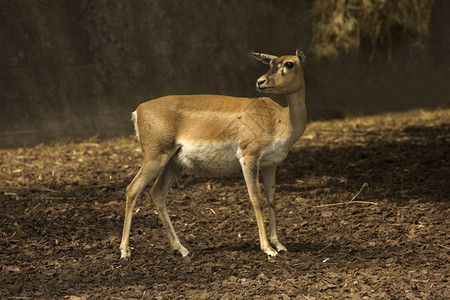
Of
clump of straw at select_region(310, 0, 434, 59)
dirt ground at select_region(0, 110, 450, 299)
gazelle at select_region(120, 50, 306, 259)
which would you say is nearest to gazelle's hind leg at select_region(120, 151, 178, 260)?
gazelle at select_region(120, 50, 306, 259)

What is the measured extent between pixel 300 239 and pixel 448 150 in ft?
10.6

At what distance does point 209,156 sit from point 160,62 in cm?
483

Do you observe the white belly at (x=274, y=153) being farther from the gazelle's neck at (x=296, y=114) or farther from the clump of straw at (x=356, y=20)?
the clump of straw at (x=356, y=20)

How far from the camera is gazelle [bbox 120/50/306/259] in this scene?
4.37 meters

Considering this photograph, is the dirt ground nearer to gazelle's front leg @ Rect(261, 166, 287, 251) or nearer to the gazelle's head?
gazelle's front leg @ Rect(261, 166, 287, 251)

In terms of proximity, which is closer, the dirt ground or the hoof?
the dirt ground

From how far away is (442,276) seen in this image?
3.92 metres

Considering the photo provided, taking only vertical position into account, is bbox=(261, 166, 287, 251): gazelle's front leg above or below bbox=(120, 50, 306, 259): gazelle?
below

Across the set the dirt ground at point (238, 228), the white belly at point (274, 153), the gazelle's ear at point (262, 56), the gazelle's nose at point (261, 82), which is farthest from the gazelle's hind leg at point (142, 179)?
the gazelle's ear at point (262, 56)

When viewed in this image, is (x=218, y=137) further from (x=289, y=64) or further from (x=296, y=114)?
(x=289, y=64)

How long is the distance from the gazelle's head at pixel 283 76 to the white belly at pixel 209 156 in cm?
54

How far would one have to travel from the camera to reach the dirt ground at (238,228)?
12.8 feet

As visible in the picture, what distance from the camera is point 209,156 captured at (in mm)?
4418

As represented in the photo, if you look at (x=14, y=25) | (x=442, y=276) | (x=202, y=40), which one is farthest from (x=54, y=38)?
(x=442, y=276)
